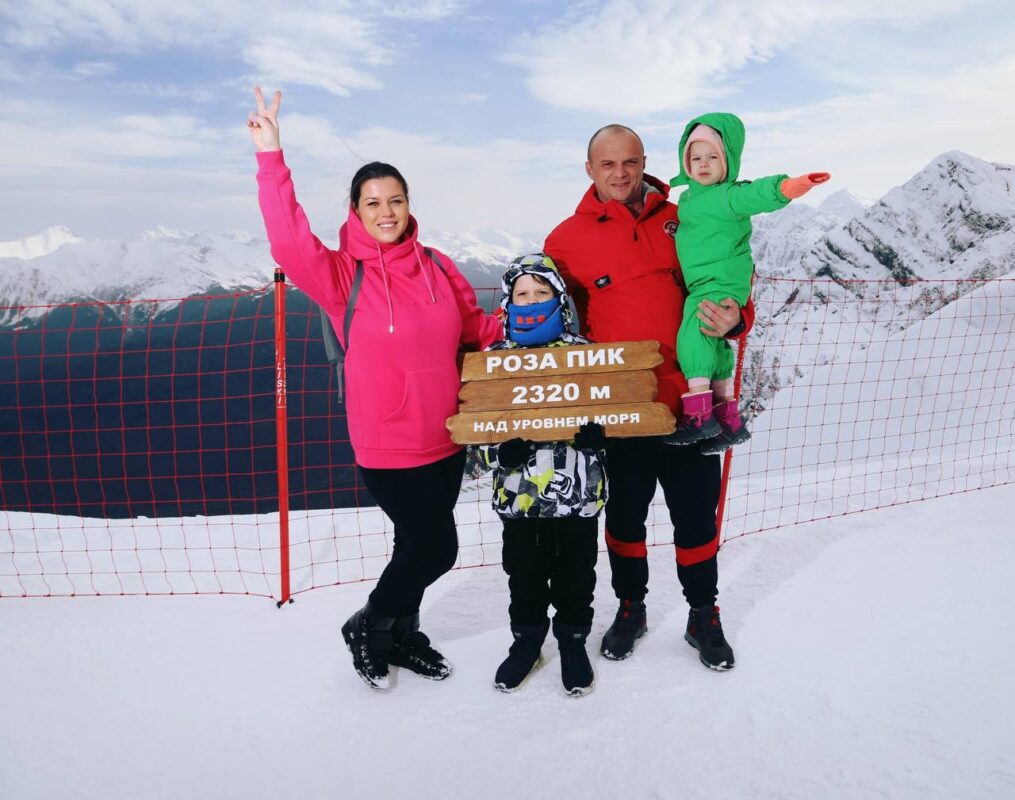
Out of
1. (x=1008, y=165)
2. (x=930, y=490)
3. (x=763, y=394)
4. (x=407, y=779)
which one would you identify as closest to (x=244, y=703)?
(x=407, y=779)

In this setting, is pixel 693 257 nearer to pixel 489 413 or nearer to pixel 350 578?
pixel 489 413

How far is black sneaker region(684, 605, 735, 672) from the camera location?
275 centimetres

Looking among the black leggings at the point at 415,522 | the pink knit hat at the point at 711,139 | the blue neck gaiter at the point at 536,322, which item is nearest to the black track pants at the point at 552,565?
the black leggings at the point at 415,522

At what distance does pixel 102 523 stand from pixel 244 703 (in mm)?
3054

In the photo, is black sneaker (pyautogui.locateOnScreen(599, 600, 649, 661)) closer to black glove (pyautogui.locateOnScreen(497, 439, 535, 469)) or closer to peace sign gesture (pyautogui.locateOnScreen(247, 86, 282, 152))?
black glove (pyautogui.locateOnScreen(497, 439, 535, 469))

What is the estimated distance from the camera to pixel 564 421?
2391mm

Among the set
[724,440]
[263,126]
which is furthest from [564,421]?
[263,126]

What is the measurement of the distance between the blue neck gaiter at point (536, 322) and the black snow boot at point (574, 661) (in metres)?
1.13

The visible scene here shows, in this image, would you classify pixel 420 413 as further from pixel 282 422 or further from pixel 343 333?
pixel 282 422

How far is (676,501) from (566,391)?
0.80 m

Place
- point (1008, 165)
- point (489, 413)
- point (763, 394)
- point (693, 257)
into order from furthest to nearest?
point (1008, 165) < point (763, 394) < point (693, 257) < point (489, 413)

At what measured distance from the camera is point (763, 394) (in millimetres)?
53688

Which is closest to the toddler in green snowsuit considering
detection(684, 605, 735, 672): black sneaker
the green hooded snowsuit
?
the green hooded snowsuit

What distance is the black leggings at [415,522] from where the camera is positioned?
8.09ft
